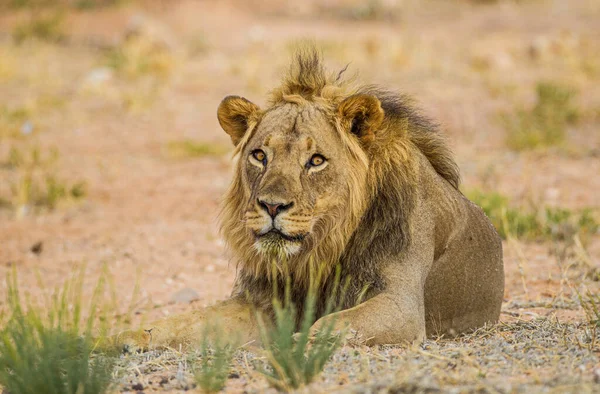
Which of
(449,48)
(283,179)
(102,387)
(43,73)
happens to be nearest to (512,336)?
(283,179)

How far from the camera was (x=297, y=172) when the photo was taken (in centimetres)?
426

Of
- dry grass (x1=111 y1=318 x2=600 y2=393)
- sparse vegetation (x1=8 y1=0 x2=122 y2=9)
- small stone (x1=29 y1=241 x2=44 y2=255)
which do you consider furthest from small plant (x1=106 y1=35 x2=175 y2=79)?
dry grass (x1=111 y1=318 x2=600 y2=393)

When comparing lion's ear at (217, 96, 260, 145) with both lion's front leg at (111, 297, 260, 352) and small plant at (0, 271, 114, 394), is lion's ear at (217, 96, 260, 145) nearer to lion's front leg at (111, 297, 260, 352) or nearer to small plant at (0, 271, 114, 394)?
lion's front leg at (111, 297, 260, 352)

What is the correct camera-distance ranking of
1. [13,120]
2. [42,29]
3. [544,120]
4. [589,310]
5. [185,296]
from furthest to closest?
[42,29] < [13,120] < [544,120] < [185,296] < [589,310]

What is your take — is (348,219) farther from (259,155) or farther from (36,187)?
(36,187)

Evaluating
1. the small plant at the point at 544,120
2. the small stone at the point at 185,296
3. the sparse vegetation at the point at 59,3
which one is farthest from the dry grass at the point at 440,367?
the sparse vegetation at the point at 59,3

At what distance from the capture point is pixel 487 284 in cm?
491

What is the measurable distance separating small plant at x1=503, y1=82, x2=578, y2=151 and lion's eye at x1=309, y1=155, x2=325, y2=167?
6.96 meters

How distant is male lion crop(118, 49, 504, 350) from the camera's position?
13.6 ft

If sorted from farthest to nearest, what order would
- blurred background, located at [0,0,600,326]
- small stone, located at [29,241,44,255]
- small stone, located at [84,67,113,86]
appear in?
small stone, located at [84,67,113,86] < small stone, located at [29,241,44,255] < blurred background, located at [0,0,600,326]

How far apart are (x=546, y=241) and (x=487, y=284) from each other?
2757 millimetres

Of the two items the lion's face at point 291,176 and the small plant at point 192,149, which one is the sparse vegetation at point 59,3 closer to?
the small plant at point 192,149

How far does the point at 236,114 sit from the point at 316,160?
0.62 m

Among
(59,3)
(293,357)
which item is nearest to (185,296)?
(293,357)
